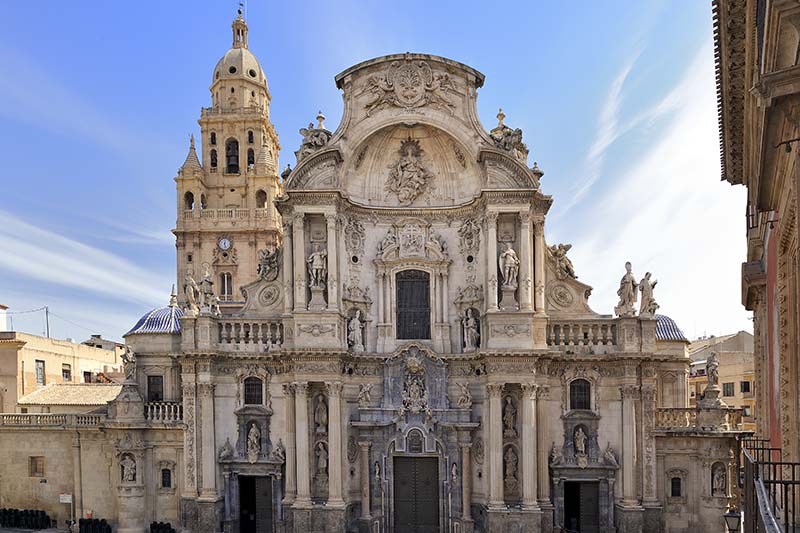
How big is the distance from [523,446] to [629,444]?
4512 millimetres

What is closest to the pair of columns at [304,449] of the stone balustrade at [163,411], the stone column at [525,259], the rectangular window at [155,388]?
the stone balustrade at [163,411]

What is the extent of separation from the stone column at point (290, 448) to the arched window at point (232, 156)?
25562mm

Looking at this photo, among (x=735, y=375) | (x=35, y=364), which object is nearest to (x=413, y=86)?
(x=35, y=364)

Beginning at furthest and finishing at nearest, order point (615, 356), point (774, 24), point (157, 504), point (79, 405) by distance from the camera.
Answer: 1. point (79, 405)
2. point (157, 504)
3. point (615, 356)
4. point (774, 24)

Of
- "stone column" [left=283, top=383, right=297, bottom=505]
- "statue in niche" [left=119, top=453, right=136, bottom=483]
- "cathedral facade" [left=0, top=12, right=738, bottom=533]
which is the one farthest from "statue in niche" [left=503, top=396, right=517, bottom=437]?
"statue in niche" [left=119, top=453, right=136, bottom=483]

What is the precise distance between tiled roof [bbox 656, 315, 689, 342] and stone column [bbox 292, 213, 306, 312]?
17855 mm

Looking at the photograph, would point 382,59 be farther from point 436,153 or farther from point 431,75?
point 436,153

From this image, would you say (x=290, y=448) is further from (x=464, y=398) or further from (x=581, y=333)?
(x=581, y=333)

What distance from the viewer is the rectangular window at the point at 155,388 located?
30984 mm

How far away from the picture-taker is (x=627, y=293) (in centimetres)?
2781

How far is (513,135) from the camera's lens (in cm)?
2873

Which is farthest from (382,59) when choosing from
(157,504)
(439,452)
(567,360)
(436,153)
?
(157,504)

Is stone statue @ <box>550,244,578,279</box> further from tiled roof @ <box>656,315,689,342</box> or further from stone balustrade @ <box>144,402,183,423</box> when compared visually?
stone balustrade @ <box>144,402,183,423</box>

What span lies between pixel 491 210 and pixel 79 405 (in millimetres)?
26105
